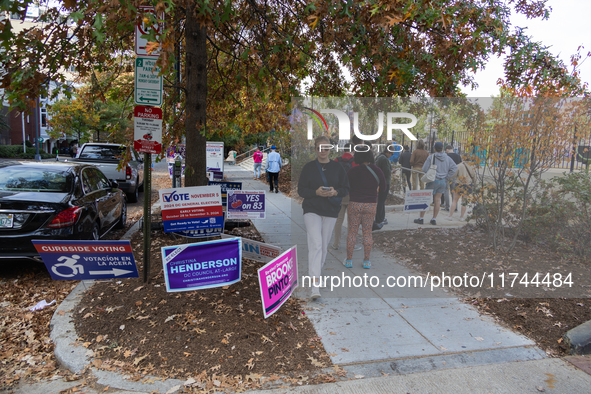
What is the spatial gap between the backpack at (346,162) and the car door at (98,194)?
431 cm

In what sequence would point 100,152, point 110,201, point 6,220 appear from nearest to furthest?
1. point 6,220
2. point 110,201
3. point 100,152

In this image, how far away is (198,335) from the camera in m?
4.09

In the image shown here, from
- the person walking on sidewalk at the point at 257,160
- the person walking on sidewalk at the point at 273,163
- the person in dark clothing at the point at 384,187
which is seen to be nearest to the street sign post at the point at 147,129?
the person in dark clothing at the point at 384,187

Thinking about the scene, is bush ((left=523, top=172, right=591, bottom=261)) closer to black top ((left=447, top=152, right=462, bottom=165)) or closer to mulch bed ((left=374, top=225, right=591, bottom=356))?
mulch bed ((left=374, top=225, right=591, bottom=356))

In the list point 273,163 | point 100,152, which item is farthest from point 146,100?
point 273,163

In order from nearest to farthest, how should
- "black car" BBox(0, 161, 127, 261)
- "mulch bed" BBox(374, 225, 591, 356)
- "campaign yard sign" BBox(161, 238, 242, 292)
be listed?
"campaign yard sign" BBox(161, 238, 242, 292), "mulch bed" BBox(374, 225, 591, 356), "black car" BBox(0, 161, 127, 261)

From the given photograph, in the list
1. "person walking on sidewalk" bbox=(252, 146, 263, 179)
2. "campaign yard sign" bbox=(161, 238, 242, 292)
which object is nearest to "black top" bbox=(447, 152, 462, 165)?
"campaign yard sign" bbox=(161, 238, 242, 292)

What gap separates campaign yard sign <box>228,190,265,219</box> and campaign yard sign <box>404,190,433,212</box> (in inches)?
117

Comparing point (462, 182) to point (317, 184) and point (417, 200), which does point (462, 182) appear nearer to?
point (417, 200)

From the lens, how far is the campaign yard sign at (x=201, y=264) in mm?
4262

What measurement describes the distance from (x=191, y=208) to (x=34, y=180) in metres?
2.44

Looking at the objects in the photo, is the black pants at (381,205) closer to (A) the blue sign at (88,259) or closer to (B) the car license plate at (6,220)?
(A) the blue sign at (88,259)

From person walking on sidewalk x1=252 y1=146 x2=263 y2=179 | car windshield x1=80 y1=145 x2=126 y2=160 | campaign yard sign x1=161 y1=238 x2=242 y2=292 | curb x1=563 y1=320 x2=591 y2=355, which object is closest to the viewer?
curb x1=563 y1=320 x2=591 y2=355

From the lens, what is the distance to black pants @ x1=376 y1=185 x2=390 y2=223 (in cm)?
571
